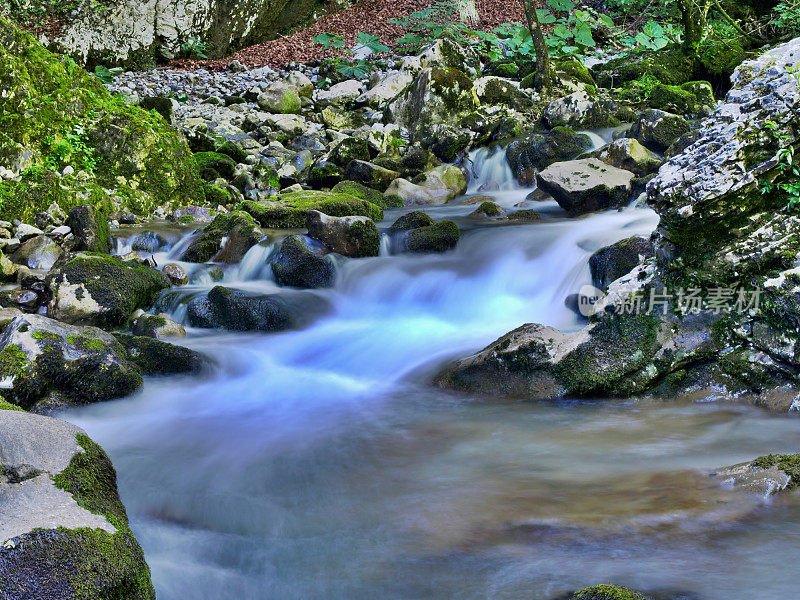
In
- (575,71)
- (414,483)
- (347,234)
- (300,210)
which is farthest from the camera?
(575,71)

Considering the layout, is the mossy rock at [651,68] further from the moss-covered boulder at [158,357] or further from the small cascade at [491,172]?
the moss-covered boulder at [158,357]

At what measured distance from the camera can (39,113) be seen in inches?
388

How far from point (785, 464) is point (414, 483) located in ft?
5.98

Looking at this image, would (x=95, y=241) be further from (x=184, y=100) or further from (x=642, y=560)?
(x=184, y=100)

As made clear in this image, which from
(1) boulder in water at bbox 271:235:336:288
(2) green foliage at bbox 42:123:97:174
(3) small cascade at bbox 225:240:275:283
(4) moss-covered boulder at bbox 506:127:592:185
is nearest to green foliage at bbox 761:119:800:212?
(1) boulder in water at bbox 271:235:336:288

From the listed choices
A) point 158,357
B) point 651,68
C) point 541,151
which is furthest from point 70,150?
point 651,68

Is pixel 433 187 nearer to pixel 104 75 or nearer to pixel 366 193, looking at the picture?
pixel 366 193

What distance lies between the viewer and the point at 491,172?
503 inches

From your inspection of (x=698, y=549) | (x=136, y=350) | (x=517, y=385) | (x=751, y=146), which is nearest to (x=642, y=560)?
(x=698, y=549)

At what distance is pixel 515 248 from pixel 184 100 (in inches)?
498

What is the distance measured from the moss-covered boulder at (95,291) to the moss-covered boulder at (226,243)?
5.59ft

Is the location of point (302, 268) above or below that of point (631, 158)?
below

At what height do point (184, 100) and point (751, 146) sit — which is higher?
point (184, 100)

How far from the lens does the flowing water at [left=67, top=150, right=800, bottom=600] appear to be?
2689mm
